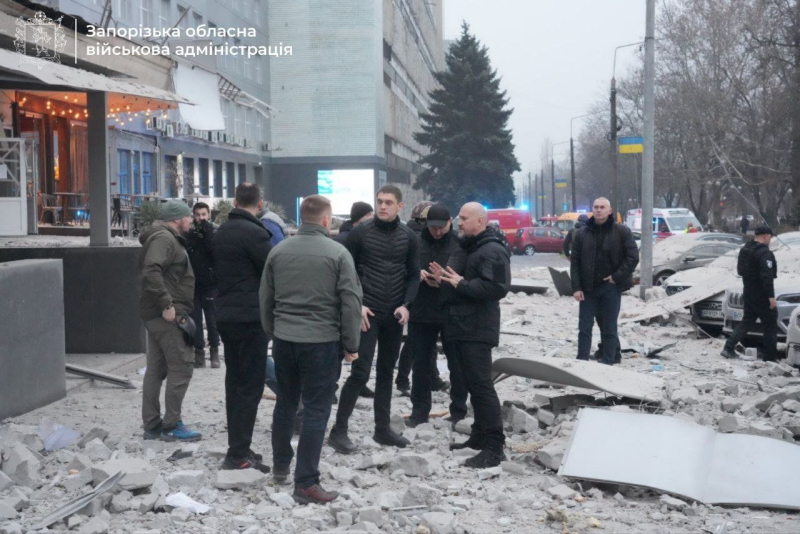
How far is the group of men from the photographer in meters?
5.93

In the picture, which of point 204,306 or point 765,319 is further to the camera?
point 765,319

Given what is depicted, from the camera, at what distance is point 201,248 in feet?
34.4

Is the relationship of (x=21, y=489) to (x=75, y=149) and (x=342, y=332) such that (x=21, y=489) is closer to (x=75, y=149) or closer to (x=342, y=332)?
(x=342, y=332)

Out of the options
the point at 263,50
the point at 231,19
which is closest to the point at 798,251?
the point at 231,19

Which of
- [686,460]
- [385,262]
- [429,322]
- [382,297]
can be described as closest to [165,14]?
[429,322]

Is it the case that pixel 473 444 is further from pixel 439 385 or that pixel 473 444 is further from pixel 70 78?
pixel 70 78

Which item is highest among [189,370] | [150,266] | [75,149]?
[75,149]

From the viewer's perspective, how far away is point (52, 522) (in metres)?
5.43

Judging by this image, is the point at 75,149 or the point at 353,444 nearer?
the point at 353,444

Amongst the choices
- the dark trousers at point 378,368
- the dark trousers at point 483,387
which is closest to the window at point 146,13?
Answer: the dark trousers at point 378,368

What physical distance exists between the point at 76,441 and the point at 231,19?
4120 cm

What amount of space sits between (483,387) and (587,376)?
1.81 m

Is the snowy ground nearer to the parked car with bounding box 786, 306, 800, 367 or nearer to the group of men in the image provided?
the group of men

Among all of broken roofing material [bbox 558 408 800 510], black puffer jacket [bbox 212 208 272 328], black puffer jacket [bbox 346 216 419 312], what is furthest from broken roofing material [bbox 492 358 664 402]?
black puffer jacket [bbox 212 208 272 328]
